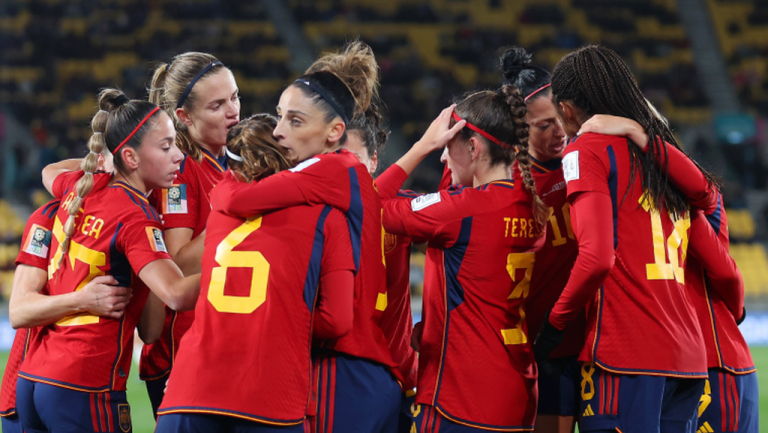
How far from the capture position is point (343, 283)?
8.91ft

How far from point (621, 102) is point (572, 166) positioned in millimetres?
362

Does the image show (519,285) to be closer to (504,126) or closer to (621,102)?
(504,126)

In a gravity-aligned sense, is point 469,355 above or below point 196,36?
below

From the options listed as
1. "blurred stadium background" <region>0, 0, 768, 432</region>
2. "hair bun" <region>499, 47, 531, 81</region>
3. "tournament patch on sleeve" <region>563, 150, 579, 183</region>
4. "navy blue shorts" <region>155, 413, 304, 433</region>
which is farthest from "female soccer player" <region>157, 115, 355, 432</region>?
"blurred stadium background" <region>0, 0, 768, 432</region>

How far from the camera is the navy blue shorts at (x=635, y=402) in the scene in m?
2.89

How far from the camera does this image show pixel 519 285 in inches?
126

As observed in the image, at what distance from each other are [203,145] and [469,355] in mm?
1656

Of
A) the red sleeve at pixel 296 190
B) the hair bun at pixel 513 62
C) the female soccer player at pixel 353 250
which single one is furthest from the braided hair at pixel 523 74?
the red sleeve at pixel 296 190

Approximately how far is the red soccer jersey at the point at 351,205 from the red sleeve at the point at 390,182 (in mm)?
427

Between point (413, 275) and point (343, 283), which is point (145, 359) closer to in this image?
point (343, 283)

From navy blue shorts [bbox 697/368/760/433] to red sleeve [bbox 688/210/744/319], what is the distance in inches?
15.1

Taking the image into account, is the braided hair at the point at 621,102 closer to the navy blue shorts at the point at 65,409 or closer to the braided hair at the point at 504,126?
the braided hair at the point at 504,126

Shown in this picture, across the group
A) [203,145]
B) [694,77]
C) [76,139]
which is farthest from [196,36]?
[203,145]

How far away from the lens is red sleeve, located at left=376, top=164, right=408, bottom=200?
11.0 ft
